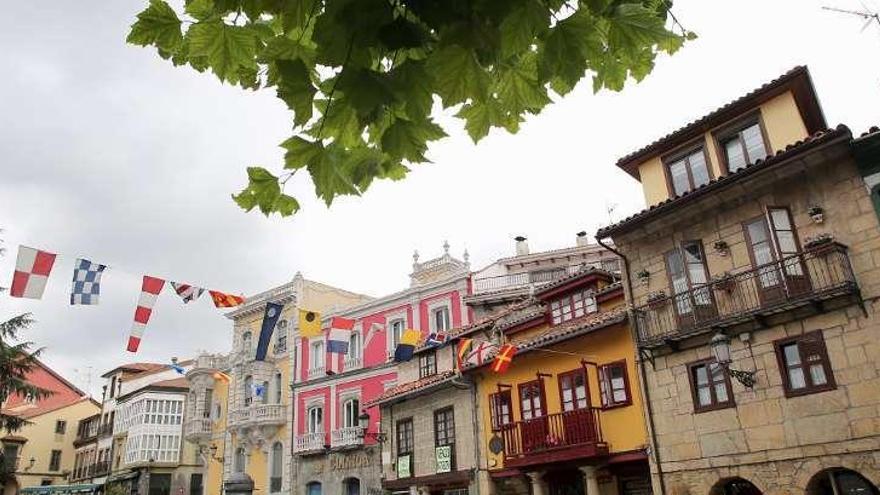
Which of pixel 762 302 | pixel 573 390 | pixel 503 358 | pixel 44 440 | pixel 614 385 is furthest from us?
pixel 44 440

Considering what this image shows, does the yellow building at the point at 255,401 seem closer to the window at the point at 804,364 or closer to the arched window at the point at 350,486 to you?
the arched window at the point at 350,486

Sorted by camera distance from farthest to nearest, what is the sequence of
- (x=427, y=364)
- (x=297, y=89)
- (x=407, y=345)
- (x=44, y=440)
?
1. (x=44, y=440)
2. (x=427, y=364)
3. (x=407, y=345)
4. (x=297, y=89)

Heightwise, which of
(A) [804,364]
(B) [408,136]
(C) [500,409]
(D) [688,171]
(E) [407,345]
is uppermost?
(D) [688,171]

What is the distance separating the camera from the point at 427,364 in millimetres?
25156

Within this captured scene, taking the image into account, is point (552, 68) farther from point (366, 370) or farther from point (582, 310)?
point (366, 370)

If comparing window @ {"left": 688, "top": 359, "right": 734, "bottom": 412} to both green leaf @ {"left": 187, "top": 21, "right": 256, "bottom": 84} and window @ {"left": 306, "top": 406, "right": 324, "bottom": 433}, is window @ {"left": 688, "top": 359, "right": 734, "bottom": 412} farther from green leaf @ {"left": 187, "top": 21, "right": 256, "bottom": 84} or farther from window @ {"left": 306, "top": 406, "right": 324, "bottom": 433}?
window @ {"left": 306, "top": 406, "right": 324, "bottom": 433}

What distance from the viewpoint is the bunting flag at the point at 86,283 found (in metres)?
18.4

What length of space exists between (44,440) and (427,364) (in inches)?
1907

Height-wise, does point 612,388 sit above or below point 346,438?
below

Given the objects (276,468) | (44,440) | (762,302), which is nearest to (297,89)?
(762,302)

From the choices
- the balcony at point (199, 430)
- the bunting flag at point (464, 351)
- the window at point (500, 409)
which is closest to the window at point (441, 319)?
the bunting flag at point (464, 351)

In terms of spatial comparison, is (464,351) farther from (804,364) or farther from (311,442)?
(311,442)

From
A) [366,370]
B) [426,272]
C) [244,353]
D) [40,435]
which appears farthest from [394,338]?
[40,435]

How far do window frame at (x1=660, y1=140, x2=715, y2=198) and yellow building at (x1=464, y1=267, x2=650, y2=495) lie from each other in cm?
315
